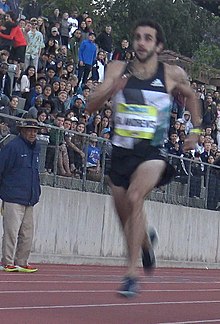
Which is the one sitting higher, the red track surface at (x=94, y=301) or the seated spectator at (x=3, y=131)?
the seated spectator at (x=3, y=131)

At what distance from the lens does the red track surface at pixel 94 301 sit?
9.66 meters

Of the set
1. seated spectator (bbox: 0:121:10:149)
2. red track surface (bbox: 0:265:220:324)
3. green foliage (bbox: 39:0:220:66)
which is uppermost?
green foliage (bbox: 39:0:220:66)

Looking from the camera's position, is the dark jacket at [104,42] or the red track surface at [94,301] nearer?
the red track surface at [94,301]

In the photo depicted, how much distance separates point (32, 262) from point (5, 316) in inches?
465

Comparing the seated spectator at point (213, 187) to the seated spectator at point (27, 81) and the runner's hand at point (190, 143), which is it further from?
the runner's hand at point (190, 143)

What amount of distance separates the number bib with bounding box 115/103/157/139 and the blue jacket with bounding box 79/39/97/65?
17772 millimetres

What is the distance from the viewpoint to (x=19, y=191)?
17.8 meters

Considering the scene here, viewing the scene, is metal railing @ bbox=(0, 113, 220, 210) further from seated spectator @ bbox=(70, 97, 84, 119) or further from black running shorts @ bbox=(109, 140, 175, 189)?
black running shorts @ bbox=(109, 140, 175, 189)

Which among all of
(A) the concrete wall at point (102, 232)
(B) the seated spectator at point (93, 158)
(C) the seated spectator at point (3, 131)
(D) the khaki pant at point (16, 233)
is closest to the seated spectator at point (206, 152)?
(A) the concrete wall at point (102, 232)

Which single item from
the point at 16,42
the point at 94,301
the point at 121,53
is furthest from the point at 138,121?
the point at 121,53

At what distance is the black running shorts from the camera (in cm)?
1019

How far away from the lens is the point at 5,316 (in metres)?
9.25

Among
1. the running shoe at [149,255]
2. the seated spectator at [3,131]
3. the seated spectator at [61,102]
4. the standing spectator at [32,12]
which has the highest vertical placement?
the standing spectator at [32,12]

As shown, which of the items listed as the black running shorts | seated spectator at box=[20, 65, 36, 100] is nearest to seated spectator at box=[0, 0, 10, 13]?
seated spectator at box=[20, 65, 36, 100]
